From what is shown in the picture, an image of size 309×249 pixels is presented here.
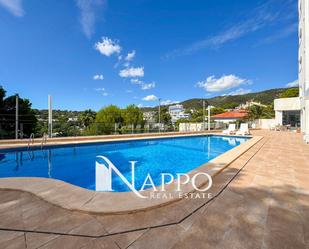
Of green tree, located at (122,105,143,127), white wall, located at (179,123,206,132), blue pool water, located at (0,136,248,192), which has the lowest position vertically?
blue pool water, located at (0,136,248,192)

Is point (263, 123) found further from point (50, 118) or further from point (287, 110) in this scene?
point (50, 118)

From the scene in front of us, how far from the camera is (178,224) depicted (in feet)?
6.25

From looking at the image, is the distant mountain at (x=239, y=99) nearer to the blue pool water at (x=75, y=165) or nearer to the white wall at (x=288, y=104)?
the white wall at (x=288, y=104)

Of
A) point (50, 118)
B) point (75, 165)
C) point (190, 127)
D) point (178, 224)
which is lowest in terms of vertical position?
point (75, 165)

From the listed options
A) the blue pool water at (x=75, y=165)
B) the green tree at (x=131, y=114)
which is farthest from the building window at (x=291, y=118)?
the blue pool water at (x=75, y=165)

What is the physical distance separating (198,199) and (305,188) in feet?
6.64

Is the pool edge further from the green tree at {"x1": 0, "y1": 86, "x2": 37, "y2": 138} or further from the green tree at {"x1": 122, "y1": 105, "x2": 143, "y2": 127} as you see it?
the green tree at {"x1": 122, "y1": 105, "x2": 143, "y2": 127}

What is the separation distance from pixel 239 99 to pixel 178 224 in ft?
322

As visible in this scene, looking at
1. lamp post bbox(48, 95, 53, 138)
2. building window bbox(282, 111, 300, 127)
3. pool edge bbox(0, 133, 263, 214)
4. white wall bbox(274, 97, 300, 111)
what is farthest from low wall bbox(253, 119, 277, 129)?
lamp post bbox(48, 95, 53, 138)

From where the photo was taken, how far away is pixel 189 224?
74.9 inches

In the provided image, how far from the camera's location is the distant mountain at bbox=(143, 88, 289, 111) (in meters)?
66.9

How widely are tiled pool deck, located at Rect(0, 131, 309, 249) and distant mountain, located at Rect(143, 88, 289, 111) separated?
6223cm

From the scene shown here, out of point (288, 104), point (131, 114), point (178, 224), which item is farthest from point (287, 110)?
point (178, 224)

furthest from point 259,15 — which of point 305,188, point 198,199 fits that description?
point 198,199
